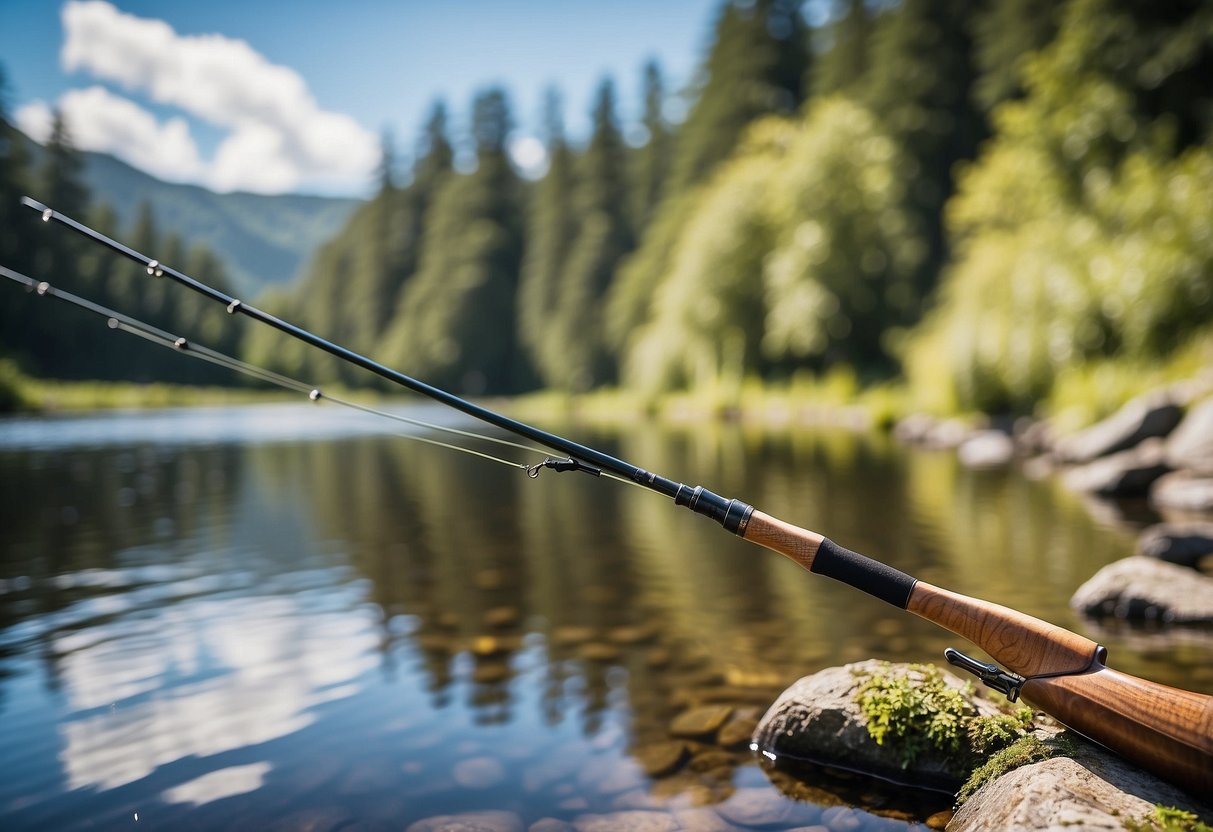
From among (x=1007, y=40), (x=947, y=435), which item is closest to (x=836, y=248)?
(x=1007, y=40)

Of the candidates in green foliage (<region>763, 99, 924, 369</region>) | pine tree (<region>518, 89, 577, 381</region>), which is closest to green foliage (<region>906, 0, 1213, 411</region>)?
green foliage (<region>763, 99, 924, 369</region>)

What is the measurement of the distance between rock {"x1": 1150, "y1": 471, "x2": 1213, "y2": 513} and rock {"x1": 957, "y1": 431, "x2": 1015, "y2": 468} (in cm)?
608

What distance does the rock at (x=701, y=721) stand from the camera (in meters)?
5.20

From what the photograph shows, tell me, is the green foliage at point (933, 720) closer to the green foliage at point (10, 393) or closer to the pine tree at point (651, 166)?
the green foliage at point (10, 393)

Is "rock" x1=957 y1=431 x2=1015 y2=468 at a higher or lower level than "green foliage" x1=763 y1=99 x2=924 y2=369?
lower

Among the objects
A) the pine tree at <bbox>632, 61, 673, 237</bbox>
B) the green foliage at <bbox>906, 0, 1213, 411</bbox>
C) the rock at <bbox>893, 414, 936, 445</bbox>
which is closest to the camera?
the green foliage at <bbox>906, 0, 1213, 411</bbox>

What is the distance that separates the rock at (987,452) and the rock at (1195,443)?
5.74 meters

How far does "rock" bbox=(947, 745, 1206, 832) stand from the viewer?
2947 mm

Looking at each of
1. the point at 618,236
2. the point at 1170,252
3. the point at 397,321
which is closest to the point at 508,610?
the point at 1170,252

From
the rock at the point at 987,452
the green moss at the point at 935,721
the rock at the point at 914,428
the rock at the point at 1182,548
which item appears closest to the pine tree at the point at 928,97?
the rock at the point at 914,428

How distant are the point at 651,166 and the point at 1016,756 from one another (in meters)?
78.2

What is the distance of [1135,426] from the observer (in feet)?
55.6

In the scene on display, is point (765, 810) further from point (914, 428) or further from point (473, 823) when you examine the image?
point (914, 428)

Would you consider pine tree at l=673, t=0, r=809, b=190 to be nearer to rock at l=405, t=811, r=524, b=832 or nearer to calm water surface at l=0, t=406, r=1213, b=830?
calm water surface at l=0, t=406, r=1213, b=830
